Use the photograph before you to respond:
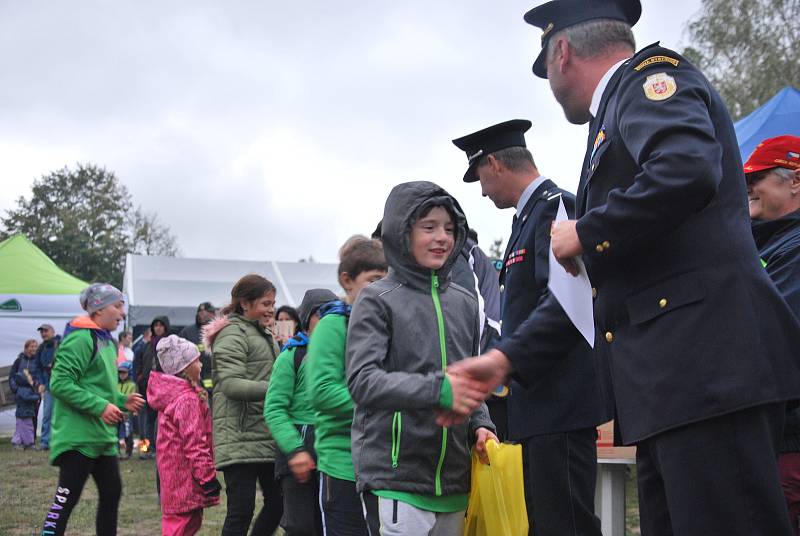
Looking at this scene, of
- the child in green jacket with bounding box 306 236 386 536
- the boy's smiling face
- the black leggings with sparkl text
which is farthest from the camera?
the black leggings with sparkl text

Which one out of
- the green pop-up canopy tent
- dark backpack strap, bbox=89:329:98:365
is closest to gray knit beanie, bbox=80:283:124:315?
dark backpack strap, bbox=89:329:98:365

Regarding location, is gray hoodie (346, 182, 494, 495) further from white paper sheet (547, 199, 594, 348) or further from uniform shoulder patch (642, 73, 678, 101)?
uniform shoulder patch (642, 73, 678, 101)

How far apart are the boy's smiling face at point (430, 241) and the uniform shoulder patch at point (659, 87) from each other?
4.08 feet

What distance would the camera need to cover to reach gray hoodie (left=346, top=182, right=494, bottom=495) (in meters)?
2.89

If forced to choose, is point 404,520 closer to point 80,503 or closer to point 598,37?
point 598,37

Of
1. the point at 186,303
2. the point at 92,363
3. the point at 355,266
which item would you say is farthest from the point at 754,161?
the point at 186,303

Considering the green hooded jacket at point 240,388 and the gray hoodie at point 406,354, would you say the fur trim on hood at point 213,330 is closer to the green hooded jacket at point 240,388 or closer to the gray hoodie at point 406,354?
the green hooded jacket at point 240,388

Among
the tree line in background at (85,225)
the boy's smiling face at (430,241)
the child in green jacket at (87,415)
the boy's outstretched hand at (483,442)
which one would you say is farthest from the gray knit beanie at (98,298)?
the tree line in background at (85,225)

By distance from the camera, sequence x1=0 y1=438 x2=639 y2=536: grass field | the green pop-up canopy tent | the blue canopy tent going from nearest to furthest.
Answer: x1=0 y1=438 x2=639 y2=536: grass field, the blue canopy tent, the green pop-up canopy tent

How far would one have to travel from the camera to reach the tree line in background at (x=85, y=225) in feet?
177

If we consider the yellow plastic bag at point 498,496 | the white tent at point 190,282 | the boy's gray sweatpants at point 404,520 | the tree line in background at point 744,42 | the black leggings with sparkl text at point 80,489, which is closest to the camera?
the boy's gray sweatpants at point 404,520

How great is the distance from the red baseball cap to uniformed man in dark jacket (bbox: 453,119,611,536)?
0.86m

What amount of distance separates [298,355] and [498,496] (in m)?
1.77

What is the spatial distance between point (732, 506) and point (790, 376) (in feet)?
1.09
